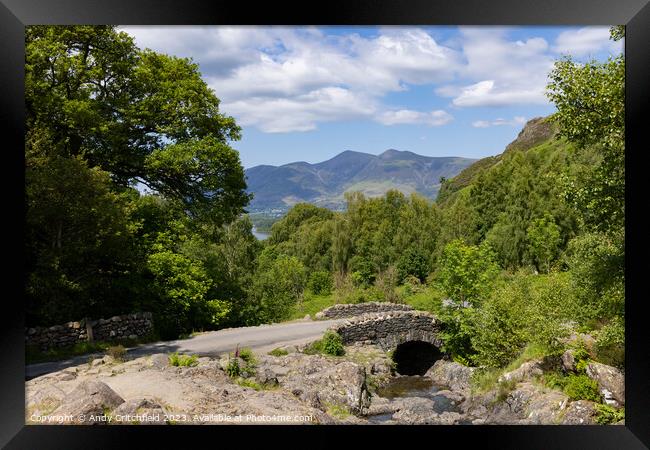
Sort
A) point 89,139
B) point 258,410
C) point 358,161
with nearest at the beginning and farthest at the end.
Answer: point 258,410, point 89,139, point 358,161

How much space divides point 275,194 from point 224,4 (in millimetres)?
7454

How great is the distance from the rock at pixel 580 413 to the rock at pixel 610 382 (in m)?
0.26

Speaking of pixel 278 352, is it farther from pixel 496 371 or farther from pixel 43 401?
pixel 43 401

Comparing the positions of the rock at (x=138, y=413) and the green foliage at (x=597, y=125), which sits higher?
the green foliage at (x=597, y=125)

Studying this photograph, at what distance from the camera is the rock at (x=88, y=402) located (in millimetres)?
6477

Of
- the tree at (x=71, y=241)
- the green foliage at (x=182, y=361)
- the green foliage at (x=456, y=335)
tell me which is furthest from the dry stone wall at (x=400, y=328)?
the tree at (x=71, y=241)

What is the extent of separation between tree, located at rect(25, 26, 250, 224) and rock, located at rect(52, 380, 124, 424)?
209 inches

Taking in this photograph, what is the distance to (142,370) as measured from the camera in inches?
332

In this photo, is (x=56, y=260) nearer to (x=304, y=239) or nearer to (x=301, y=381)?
(x=301, y=381)

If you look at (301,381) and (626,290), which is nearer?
(626,290)

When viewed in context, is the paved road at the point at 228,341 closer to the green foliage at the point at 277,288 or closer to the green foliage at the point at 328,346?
the green foliage at the point at 328,346

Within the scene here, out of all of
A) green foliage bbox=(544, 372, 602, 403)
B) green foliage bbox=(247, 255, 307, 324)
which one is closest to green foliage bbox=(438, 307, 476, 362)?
green foliage bbox=(247, 255, 307, 324)

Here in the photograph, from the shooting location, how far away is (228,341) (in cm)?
1126

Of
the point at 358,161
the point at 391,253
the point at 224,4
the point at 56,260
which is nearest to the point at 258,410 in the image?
the point at 56,260
